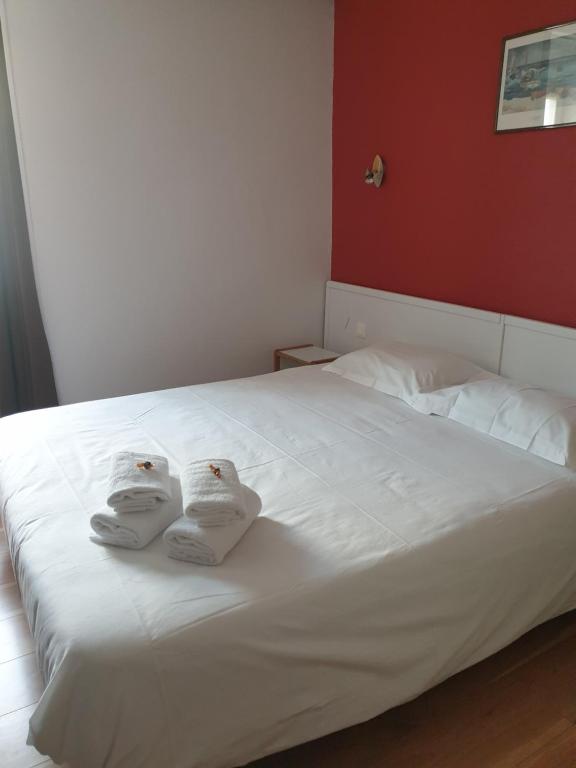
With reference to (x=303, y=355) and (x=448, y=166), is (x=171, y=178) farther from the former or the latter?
(x=448, y=166)

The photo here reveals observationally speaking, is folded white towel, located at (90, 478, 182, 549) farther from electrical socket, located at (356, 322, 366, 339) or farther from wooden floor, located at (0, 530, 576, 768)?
electrical socket, located at (356, 322, 366, 339)

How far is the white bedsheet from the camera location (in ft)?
4.26

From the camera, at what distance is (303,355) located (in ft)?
12.3

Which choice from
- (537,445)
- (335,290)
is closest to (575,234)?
(537,445)

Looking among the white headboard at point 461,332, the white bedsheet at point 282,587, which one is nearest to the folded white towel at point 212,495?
the white bedsheet at point 282,587

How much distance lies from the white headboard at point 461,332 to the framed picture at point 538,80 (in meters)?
0.84

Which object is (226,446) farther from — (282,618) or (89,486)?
(282,618)

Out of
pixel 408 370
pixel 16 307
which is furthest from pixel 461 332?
pixel 16 307

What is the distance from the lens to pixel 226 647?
135cm

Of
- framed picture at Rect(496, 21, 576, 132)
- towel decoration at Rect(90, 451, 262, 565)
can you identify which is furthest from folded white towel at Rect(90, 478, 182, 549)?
framed picture at Rect(496, 21, 576, 132)

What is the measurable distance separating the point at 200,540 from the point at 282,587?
24 centimetres

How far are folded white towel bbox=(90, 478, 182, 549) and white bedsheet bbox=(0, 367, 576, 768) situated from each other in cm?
3

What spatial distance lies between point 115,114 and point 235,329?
1350 millimetres

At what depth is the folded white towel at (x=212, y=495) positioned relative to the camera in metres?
1.59
